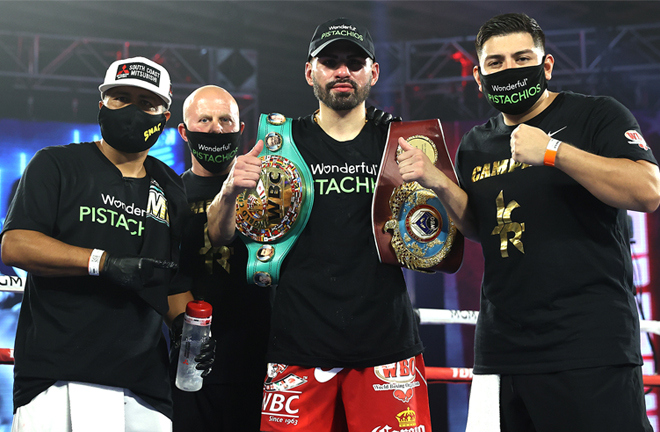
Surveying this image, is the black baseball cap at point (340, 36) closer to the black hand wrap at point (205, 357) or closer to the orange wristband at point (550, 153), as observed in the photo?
the orange wristband at point (550, 153)

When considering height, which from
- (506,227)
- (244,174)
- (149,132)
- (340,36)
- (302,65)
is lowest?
(506,227)

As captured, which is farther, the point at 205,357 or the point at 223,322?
the point at 223,322

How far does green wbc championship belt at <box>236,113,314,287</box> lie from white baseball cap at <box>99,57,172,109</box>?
0.40 m

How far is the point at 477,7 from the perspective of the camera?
17.2ft

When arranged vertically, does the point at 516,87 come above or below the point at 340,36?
below

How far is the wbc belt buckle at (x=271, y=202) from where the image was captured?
179 cm

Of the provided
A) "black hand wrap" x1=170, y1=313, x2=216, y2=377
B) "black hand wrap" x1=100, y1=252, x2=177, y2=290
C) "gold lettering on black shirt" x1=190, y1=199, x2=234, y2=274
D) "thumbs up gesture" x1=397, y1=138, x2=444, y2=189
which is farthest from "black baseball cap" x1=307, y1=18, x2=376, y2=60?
"black hand wrap" x1=170, y1=313, x2=216, y2=377

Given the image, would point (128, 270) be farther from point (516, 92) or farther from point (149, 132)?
point (516, 92)

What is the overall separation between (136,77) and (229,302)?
2.90ft

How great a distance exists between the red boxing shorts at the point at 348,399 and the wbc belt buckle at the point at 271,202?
44cm

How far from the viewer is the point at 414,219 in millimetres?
1818

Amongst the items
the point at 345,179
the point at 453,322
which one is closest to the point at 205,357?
the point at 345,179

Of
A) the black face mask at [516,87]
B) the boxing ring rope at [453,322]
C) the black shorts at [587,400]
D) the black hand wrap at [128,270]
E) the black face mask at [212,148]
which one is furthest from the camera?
the boxing ring rope at [453,322]

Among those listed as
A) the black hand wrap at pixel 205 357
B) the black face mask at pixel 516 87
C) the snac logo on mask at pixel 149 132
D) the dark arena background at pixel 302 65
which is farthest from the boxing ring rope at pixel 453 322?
the snac logo on mask at pixel 149 132
